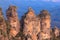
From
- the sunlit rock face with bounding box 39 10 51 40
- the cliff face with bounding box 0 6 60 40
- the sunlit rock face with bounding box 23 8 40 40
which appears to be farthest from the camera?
the sunlit rock face with bounding box 39 10 51 40

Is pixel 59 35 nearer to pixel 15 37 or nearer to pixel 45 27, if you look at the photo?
pixel 45 27

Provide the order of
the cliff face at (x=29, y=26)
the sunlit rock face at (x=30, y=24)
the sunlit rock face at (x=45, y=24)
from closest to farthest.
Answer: the cliff face at (x=29, y=26)
the sunlit rock face at (x=30, y=24)
the sunlit rock face at (x=45, y=24)

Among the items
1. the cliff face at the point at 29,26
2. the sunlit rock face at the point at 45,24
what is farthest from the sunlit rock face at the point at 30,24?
the sunlit rock face at the point at 45,24

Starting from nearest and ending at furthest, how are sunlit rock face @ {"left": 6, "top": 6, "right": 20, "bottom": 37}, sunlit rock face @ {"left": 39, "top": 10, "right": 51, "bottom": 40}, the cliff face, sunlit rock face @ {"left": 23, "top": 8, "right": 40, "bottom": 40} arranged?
the cliff face < sunlit rock face @ {"left": 6, "top": 6, "right": 20, "bottom": 37} < sunlit rock face @ {"left": 23, "top": 8, "right": 40, "bottom": 40} < sunlit rock face @ {"left": 39, "top": 10, "right": 51, "bottom": 40}

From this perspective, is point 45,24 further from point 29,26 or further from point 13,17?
point 13,17

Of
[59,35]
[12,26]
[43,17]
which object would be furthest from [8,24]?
[59,35]

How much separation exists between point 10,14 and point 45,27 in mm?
6843

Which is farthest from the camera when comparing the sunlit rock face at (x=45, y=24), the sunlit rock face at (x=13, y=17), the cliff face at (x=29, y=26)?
the sunlit rock face at (x=45, y=24)

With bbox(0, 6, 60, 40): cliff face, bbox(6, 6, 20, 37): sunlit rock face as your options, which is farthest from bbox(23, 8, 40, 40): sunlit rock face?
bbox(6, 6, 20, 37): sunlit rock face

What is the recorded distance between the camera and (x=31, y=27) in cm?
4897

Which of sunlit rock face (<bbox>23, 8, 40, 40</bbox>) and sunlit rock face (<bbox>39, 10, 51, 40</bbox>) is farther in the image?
sunlit rock face (<bbox>39, 10, 51, 40</bbox>)

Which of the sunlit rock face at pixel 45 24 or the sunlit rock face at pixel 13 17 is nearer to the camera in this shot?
the sunlit rock face at pixel 13 17

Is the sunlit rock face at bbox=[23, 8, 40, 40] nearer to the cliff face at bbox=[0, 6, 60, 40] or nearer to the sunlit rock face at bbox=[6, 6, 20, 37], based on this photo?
the cliff face at bbox=[0, 6, 60, 40]

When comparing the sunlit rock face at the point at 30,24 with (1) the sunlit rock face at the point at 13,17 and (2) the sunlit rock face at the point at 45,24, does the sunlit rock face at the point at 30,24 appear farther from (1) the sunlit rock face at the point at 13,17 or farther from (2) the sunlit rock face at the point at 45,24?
(2) the sunlit rock face at the point at 45,24
